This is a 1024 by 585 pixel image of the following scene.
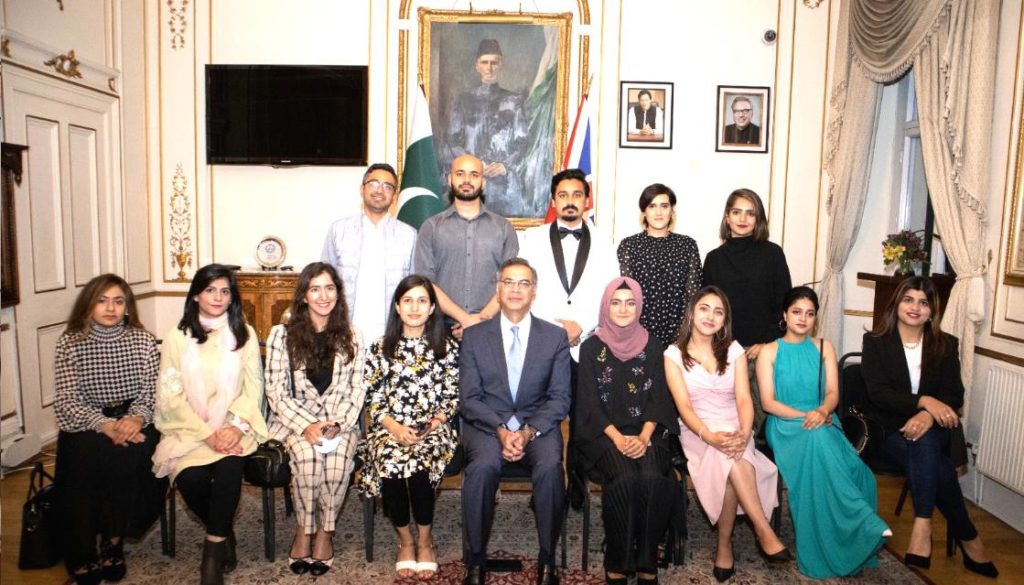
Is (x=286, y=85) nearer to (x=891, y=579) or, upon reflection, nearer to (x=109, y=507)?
(x=109, y=507)

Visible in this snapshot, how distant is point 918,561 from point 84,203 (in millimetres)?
5491

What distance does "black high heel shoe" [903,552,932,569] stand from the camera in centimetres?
311

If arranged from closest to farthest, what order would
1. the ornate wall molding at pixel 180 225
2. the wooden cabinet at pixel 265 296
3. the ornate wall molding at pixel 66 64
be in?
1. the ornate wall molding at pixel 66 64
2. the wooden cabinet at pixel 265 296
3. the ornate wall molding at pixel 180 225

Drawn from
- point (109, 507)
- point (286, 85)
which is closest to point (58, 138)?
point (286, 85)

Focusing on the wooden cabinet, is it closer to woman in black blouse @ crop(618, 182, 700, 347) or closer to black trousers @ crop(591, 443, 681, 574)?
woman in black blouse @ crop(618, 182, 700, 347)

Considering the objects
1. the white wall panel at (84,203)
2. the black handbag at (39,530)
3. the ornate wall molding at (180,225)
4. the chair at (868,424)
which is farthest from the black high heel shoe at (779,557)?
the ornate wall molding at (180,225)

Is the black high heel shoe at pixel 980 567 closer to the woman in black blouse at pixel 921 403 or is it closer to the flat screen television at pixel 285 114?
the woman in black blouse at pixel 921 403

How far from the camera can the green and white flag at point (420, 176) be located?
16.8ft

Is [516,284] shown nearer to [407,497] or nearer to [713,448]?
[407,497]

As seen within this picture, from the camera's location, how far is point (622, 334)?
3.20m

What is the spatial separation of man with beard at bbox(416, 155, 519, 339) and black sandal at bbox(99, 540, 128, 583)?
1.81 meters

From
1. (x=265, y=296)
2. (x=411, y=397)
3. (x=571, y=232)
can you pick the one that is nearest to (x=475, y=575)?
(x=411, y=397)

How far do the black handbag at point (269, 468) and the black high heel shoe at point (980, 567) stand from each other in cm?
305

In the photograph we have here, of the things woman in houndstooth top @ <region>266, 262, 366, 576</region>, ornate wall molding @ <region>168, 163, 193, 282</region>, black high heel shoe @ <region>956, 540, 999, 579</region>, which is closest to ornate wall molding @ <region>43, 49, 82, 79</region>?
ornate wall molding @ <region>168, 163, 193, 282</region>
